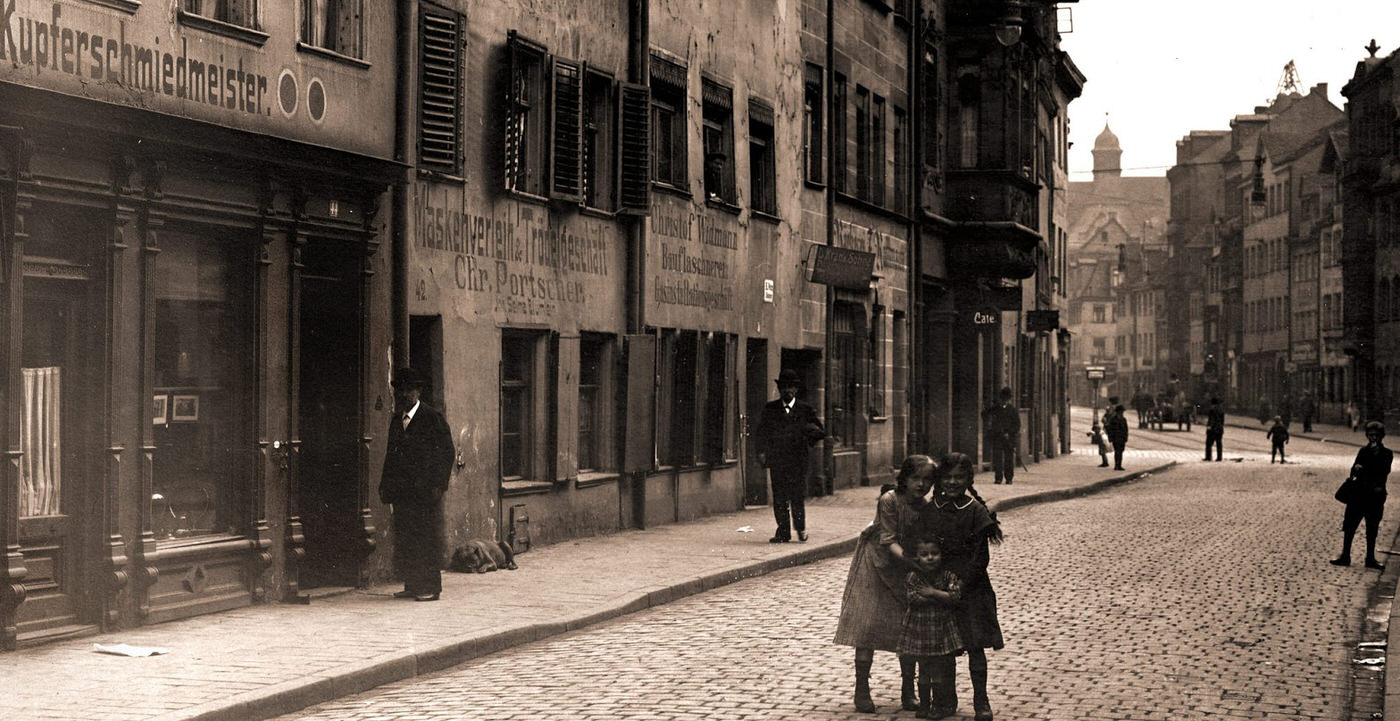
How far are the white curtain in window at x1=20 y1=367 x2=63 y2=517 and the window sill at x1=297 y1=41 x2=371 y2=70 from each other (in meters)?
3.68

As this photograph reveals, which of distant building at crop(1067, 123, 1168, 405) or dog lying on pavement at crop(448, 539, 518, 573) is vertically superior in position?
distant building at crop(1067, 123, 1168, 405)

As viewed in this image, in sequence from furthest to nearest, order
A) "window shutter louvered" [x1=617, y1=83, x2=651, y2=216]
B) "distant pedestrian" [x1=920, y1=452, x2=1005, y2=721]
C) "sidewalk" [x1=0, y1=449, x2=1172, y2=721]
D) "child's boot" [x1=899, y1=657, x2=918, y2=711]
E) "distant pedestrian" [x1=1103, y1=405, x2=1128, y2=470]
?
"distant pedestrian" [x1=1103, y1=405, x2=1128, y2=470] < "window shutter louvered" [x1=617, y1=83, x2=651, y2=216] < "child's boot" [x1=899, y1=657, x2=918, y2=711] < "sidewalk" [x1=0, y1=449, x2=1172, y2=721] < "distant pedestrian" [x1=920, y1=452, x2=1005, y2=721]

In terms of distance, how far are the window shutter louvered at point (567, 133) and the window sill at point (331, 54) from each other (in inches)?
168

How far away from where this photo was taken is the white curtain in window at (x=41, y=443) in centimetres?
1264

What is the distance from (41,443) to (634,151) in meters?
10.9

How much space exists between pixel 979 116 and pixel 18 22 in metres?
30.6

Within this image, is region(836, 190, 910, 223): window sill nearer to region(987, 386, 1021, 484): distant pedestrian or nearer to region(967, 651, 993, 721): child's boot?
region(987, 386, 1021, 484): distant pedestrian

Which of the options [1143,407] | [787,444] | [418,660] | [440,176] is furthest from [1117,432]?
[1143,407]

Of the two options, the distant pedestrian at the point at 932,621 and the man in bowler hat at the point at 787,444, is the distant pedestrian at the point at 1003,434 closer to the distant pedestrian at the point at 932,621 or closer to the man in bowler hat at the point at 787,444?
the man in bowler hat at the point at 787,444

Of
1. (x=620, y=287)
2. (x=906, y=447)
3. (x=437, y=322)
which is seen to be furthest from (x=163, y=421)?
(x=906, y=447)

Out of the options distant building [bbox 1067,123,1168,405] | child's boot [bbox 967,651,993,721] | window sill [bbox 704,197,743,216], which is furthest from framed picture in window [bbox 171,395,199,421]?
distant building [bbox 1067,123,1168,405]

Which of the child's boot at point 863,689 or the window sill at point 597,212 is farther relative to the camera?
the window sill at point 597,212

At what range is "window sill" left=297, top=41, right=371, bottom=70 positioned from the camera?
15.3 metres

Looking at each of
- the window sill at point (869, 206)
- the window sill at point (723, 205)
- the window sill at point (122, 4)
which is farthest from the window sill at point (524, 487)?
the window sill at point (869, 206)
